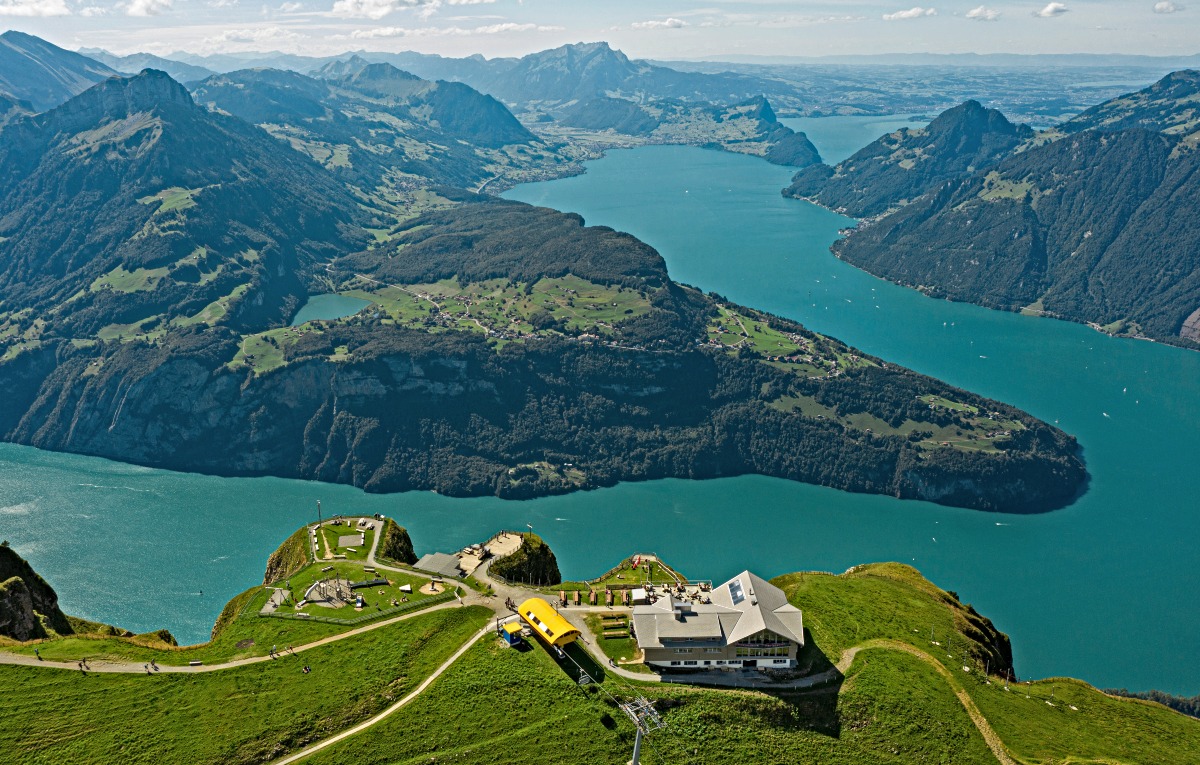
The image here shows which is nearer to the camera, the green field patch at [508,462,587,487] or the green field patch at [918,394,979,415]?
the green field patch at [508,462,587,487]

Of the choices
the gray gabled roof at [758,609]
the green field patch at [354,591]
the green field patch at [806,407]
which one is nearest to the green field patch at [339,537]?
the green field patch at [354,591]

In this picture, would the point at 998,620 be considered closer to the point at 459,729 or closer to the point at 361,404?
the point at 459,729

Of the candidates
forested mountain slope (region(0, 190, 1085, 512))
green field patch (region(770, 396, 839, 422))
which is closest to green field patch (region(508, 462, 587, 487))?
forested mountain slope (region(0, 190, 1085, 512))

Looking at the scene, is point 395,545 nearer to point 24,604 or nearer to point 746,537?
point 24,604

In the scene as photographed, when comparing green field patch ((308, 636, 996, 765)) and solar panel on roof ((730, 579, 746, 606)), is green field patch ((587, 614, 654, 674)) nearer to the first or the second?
green field patch ((308, 636, 996, 765))

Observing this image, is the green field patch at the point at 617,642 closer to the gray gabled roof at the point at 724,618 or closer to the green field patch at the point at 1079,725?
the gray gabled roof at the point at 724,618

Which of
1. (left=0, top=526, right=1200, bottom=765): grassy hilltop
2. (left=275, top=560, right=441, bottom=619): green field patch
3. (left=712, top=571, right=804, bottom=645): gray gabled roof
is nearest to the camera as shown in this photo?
(left=0, top=526, right=1200, bottom=765): grassy hilltop

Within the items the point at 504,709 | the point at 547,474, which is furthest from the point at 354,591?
the point at 547,474
